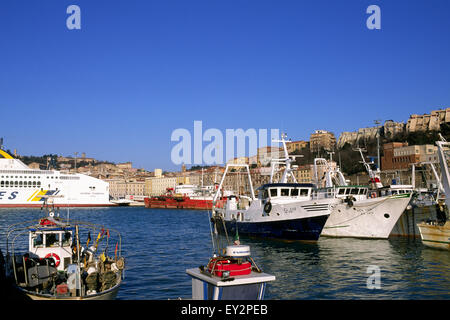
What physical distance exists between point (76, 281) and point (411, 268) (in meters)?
18.2

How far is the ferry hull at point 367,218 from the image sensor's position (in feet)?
115

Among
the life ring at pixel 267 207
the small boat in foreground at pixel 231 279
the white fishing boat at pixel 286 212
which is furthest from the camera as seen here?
the life ring at pixel 267 207

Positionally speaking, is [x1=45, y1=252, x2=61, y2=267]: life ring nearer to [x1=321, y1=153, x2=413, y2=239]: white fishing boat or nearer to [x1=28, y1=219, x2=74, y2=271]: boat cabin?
[x1=28, y1=219, x2=74, y2=271]: boat cabin

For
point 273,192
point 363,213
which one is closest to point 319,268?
point 273,192

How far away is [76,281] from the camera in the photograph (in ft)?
45.6

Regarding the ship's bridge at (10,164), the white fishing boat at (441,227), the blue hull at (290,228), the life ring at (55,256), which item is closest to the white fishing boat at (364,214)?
the blue hull at (290,228)

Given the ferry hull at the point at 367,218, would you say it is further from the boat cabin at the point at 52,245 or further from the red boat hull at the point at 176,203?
the red boat hull at the point at 176,203

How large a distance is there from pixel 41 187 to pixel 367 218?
99.9 m

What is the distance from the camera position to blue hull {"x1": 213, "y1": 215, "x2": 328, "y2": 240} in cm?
3219

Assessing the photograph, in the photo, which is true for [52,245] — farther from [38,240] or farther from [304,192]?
[304,192]

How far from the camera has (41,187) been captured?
371 feet

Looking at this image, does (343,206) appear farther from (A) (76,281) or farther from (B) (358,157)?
(B) (358,157)

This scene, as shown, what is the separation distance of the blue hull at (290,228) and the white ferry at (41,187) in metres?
80.1

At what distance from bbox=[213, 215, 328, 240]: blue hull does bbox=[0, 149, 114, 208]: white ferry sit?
263 feet
